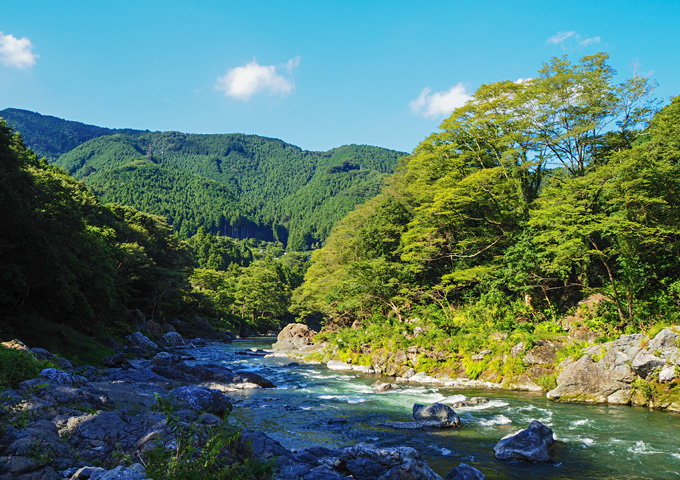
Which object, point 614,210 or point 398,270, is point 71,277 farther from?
point 614,210

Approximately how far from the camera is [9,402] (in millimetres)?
7309

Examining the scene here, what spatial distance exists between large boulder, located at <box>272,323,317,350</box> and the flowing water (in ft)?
81.4

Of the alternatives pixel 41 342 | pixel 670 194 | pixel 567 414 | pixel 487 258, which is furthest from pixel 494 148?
pixel 41 342

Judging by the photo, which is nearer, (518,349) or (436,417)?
(436,417)

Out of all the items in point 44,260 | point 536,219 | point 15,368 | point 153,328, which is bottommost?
point 153,328

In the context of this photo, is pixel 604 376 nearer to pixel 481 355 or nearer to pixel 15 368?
pixel 481 355

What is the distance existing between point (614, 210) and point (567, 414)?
516 inches

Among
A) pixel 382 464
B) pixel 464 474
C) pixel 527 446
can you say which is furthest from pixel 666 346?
A: pixel 382 464

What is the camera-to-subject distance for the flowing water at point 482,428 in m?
9.14

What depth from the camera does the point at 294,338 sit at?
46875 mm

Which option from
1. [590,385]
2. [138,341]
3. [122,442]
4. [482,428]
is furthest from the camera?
[138,341]

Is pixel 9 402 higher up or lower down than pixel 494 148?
lower down

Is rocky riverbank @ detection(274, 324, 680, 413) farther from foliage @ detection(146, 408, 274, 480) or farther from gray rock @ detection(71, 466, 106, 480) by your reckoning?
gray rock @ detection(71, 466, 106, 480)

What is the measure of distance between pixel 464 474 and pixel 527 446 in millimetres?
2720
